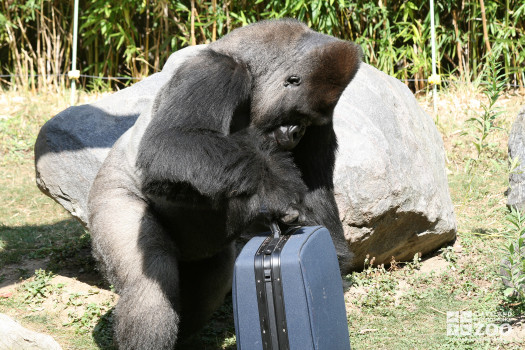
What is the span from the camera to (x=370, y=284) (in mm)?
4602

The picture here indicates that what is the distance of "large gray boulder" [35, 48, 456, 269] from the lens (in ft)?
14.6

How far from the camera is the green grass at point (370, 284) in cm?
403

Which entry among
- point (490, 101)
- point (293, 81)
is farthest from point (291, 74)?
point (490, 101)

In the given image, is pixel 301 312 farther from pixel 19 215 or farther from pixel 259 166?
pixel 19 215

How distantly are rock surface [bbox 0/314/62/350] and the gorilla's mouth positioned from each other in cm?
149

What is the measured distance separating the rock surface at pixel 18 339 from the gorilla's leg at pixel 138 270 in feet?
1.19

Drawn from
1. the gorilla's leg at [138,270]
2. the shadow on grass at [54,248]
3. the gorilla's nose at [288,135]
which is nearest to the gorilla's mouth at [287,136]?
the gorilla's nose at [288,135]

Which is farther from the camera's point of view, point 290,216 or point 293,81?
point 293,81

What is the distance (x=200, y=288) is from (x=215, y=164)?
1.35m

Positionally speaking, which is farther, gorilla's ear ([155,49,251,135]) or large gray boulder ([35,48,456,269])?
large gray boulder ([35,48,456,269])

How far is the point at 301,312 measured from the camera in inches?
104

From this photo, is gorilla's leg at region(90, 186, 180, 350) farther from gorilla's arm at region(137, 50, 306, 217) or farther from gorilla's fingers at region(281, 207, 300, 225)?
gorilla's fingers at region(281, 207, 300, 225)

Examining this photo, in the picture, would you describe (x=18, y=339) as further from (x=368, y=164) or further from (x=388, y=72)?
(x=388, y=72)

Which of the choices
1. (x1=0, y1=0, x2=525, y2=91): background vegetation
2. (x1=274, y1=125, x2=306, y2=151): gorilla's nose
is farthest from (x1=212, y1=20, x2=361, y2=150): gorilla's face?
(x1=0, y1=0, x2=525, y2=91): background vegetation
